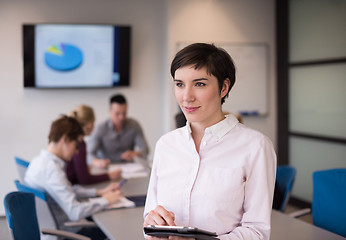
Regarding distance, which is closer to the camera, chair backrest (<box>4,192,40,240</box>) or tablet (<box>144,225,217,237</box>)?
tablet (<box>144,225,217,237</box>)

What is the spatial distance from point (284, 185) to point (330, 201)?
1.73 ft

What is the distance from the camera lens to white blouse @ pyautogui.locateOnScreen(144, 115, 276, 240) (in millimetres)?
1512

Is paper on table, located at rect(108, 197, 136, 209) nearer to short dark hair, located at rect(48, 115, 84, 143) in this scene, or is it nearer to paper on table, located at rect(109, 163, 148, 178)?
short dark hair, located at rect(48, 115, 84, 143)

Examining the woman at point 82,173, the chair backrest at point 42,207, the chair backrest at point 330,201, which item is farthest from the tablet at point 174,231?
Answer: the woman at point 82,173

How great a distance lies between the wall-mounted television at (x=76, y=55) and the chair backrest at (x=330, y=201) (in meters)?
3.44

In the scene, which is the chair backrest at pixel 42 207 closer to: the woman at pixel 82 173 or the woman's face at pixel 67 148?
the woman's face at pixel 67 148

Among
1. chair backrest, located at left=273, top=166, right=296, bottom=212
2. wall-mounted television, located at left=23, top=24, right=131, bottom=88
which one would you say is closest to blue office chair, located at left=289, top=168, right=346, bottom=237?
chair backrest, located at left=273, top=166, right=296, bottom=212

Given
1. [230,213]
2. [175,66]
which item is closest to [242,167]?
[230,213]

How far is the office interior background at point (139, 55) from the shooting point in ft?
17.4

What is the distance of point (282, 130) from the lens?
5832 millimetres

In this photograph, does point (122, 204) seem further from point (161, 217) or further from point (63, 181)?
point (161, 217)

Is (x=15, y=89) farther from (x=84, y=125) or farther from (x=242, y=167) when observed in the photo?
(x=242, y=167)

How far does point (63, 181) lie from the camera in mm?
2746

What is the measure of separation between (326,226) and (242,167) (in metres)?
1.51
